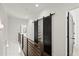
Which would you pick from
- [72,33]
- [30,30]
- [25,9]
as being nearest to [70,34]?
[72,33]

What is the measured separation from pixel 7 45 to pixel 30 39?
25cm

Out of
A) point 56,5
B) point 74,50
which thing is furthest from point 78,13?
point 74,50

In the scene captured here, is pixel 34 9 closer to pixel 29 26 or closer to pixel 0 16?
pixel 29 26

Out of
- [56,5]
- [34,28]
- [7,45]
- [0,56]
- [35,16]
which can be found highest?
[56,5]

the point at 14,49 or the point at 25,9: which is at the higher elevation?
the point at 25,9

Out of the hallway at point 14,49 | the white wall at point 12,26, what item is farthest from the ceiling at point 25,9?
the hallway at point 14,49

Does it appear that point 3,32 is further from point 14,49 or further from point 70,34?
point 70,34

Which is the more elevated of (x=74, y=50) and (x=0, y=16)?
(x=0, y=16)

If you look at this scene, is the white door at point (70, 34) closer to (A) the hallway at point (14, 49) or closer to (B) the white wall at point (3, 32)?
(A) the hallway at point (14, 49)

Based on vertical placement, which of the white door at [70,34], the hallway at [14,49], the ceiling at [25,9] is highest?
the ceiling at [25,9]

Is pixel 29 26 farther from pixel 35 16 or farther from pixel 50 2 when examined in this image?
pixel 50 2

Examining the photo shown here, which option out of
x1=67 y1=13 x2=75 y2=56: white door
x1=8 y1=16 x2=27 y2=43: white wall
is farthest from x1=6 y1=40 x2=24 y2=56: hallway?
x1=67 y1=13 x2=75 y2=56: white door

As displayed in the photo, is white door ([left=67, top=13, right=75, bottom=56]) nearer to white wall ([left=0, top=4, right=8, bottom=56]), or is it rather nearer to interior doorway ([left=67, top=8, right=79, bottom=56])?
interior doorway ([left=67, top=8, right=79, bottom=56])

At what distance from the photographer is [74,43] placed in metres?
1.37
